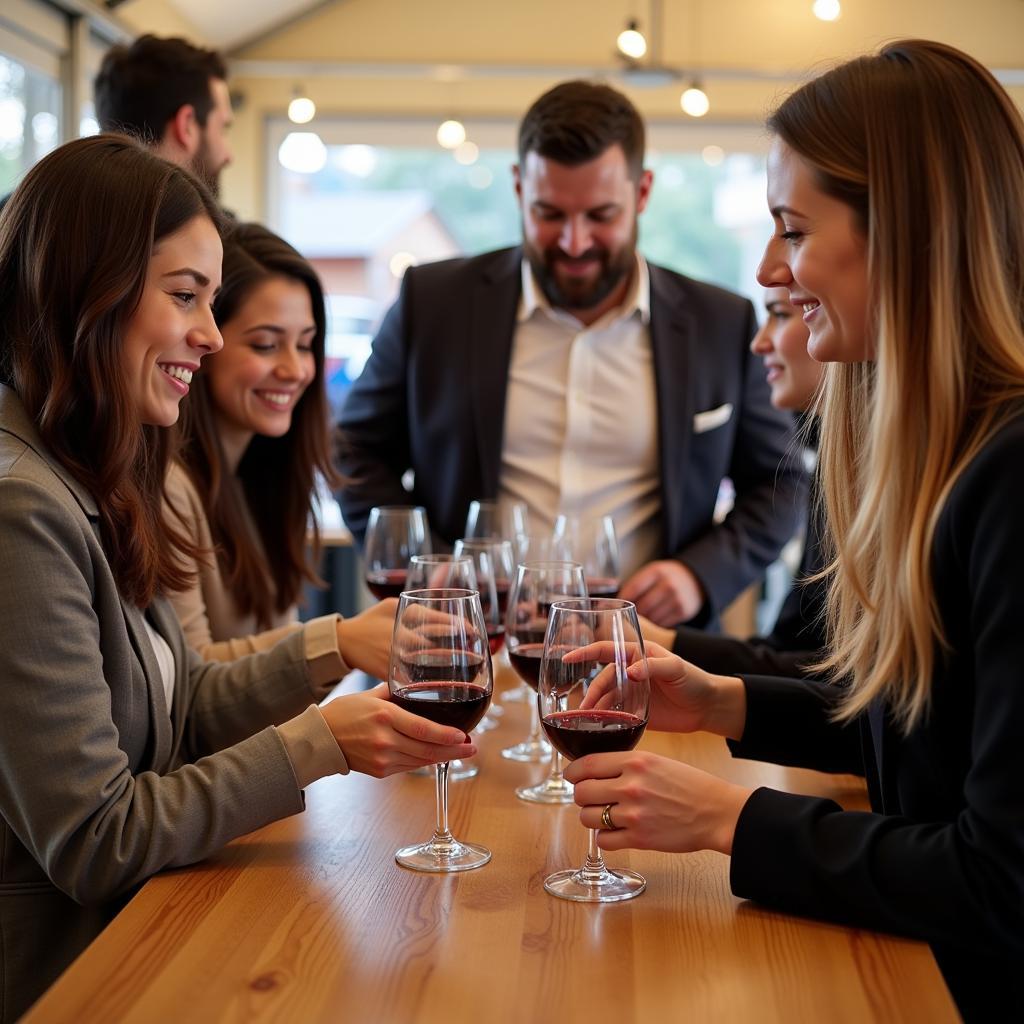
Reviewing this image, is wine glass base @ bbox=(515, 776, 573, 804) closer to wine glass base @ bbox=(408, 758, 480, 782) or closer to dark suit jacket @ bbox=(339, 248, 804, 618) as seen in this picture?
wine glass base @ bbox=(408, 758, 480, 782)

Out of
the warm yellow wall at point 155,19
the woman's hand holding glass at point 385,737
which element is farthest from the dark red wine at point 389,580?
the warm yellow wall at point 155,19

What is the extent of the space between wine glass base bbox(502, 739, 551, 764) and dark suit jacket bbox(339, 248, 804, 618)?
1.18 m

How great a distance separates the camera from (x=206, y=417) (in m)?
2.34

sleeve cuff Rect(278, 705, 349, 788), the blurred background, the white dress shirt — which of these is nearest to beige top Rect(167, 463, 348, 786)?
sleeve cuff Rect(278, 705, 349, 788)

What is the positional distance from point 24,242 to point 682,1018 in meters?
1.09

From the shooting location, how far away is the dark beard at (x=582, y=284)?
9.63 ft

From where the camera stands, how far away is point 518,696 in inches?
82.4

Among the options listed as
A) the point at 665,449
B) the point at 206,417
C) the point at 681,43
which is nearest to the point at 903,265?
the point at 206,417

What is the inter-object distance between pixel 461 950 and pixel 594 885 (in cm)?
19

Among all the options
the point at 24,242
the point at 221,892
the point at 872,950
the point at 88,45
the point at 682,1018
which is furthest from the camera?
the point at 88,45

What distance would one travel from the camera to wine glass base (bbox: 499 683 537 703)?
2068 mm

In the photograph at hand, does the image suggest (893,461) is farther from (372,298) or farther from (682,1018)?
(372,298)

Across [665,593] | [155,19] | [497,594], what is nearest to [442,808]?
[497,594]

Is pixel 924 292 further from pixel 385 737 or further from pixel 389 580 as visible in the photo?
pixel 389 580
